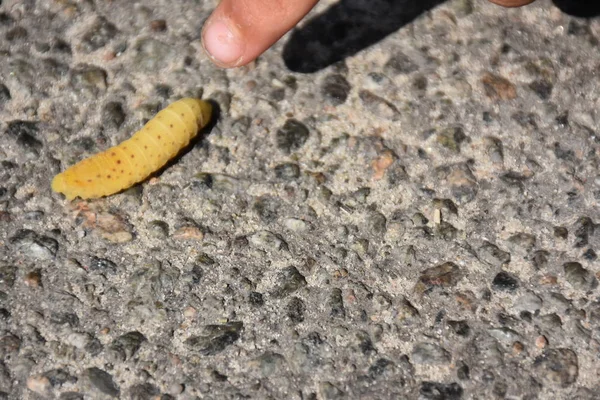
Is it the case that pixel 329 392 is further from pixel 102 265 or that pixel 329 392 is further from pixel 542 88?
pixel 542 88

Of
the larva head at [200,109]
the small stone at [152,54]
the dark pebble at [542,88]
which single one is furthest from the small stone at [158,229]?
the dark pebble at [542,88]

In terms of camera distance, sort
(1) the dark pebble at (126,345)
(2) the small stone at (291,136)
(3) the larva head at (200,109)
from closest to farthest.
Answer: (1) the dark pebble at (126,345) < (3) the larva head at (200,109) < (2) the small stone at (291,136)

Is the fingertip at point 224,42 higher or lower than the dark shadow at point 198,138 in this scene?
higher

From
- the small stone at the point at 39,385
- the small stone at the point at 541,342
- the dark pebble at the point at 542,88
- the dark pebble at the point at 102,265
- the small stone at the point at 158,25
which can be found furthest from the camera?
the small stone at the point at 158,25

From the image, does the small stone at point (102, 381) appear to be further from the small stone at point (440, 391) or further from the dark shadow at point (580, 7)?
the dark shadow at point (580, 7)

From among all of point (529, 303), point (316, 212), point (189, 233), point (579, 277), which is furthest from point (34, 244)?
point (579, 277)

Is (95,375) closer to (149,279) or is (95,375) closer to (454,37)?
(149,279)
